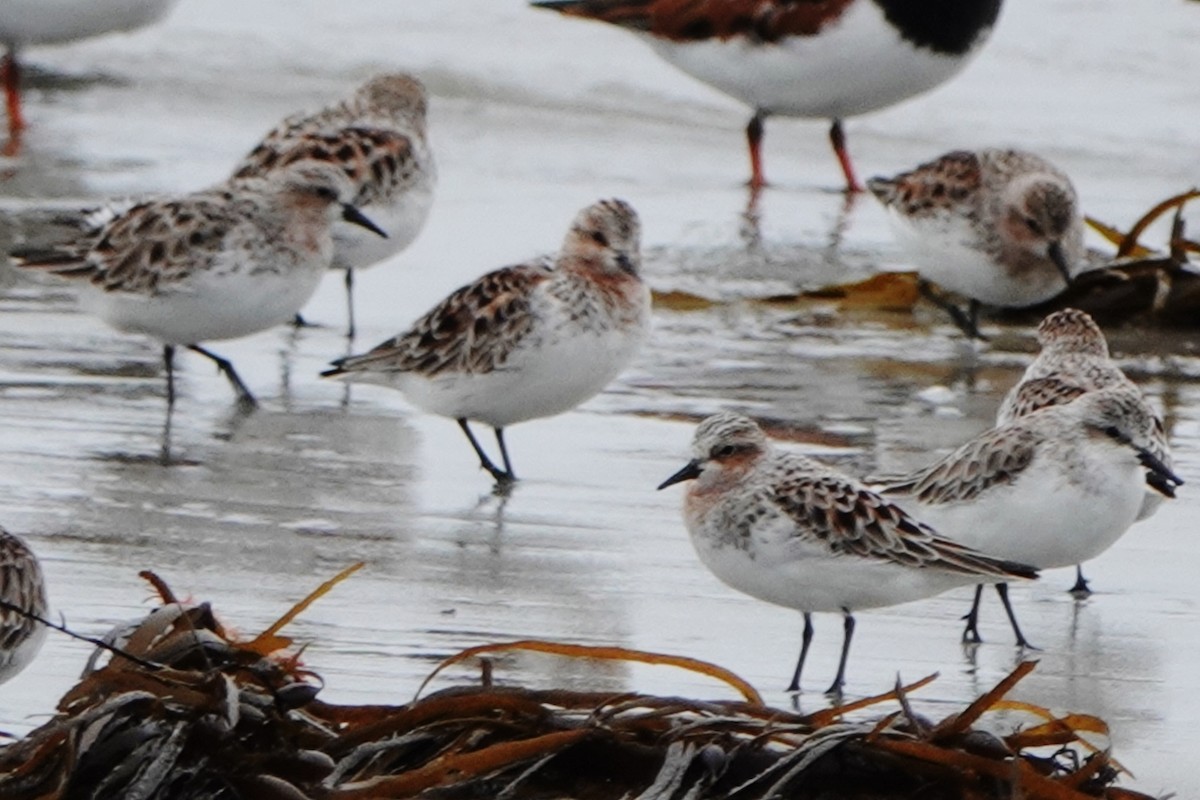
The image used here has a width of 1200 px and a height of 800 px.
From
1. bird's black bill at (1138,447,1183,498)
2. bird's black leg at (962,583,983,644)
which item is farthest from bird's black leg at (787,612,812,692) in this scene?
bird's black bill at (1138,447,1183,498)

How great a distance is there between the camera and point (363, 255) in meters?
8.57

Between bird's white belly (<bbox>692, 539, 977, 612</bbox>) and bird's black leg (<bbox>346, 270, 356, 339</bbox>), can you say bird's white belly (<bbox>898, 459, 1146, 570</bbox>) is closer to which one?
bird's white belly (<bbox>692, 539, 977, 612</bbox>)

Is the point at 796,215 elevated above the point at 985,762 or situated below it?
below

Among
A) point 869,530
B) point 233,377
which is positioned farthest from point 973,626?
point 233,377

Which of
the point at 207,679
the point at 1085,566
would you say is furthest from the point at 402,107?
the point at 207,679

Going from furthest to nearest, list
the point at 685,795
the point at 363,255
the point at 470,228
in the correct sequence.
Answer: the point at 470,228
the point at 363,255
the point at 685,795

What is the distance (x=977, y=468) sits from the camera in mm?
5660

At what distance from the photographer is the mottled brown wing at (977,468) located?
5.63 m

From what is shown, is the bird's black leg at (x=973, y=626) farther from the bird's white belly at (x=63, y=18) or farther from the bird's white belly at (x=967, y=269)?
the bird's white belly at (x=63, y=18)

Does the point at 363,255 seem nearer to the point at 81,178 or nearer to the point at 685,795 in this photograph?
the point at 81,178

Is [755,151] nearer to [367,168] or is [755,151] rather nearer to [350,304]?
[367,168]

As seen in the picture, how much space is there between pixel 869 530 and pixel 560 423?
2534mm

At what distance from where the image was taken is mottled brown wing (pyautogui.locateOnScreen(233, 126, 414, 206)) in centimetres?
880

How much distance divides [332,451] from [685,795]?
3215mm
